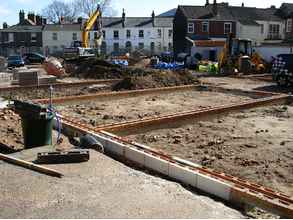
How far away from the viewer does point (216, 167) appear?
289 inches

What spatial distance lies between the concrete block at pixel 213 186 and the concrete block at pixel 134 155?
52.7 inches

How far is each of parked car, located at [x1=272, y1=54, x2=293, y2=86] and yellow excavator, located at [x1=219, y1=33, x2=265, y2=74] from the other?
6.35m

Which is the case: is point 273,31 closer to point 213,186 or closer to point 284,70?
point 284,70

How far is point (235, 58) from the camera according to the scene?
92.6 ft

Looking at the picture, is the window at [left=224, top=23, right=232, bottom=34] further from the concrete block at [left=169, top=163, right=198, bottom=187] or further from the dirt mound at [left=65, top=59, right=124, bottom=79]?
the concrete block at [left=169, top=163, right=198, bottom=187]

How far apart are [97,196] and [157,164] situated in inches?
61.7

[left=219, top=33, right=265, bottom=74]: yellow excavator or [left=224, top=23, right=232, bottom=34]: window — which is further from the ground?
[left=224, top=23, right=232, bottom=34]: window

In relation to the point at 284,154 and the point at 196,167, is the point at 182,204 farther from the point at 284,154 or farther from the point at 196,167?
the point at 284,154

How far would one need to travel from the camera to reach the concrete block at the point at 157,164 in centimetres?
677

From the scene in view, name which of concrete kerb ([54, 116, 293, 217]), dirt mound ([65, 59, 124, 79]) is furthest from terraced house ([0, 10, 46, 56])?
concrete kerb ([54, 116, 293, 217])

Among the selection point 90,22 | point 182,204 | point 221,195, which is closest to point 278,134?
point 221,195

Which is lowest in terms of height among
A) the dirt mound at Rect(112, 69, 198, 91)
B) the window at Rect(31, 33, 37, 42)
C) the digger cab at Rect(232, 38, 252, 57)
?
the dirt mound at Rect(112, 69, 198, 91)

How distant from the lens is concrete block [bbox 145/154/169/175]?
6.77m

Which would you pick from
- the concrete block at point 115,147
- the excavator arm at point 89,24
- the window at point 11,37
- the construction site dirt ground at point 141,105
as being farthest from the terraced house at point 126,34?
the concrete block at point 115,147
